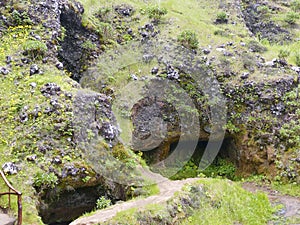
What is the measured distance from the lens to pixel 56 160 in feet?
38.0

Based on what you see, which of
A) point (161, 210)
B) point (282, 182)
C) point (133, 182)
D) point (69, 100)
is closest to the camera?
point (161, 210)

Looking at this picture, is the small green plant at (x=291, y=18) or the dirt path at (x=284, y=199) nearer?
the dirt path at (x=284, y=199)

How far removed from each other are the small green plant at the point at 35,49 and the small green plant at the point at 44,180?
6206 mm

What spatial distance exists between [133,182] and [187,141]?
292 inches

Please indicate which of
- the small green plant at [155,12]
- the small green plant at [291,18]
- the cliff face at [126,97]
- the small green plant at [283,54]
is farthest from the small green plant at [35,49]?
the small green plant at [291,18]

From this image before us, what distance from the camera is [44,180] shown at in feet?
35.6

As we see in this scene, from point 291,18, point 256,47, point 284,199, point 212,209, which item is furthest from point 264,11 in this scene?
point 212,209

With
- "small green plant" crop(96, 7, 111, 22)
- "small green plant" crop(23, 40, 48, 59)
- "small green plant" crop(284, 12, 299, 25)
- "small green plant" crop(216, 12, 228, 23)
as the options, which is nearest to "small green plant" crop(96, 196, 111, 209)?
"small green plant" crop(23, 40, 48, 59)

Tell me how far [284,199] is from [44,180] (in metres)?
9.42

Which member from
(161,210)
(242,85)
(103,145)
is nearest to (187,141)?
(242,85)

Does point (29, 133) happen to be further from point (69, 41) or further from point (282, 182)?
point (282, 182)

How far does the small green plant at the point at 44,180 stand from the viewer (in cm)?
1081

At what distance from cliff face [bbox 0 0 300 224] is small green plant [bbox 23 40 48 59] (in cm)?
6

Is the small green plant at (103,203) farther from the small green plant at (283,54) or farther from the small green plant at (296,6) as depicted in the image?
the small green plant at (296,6)
